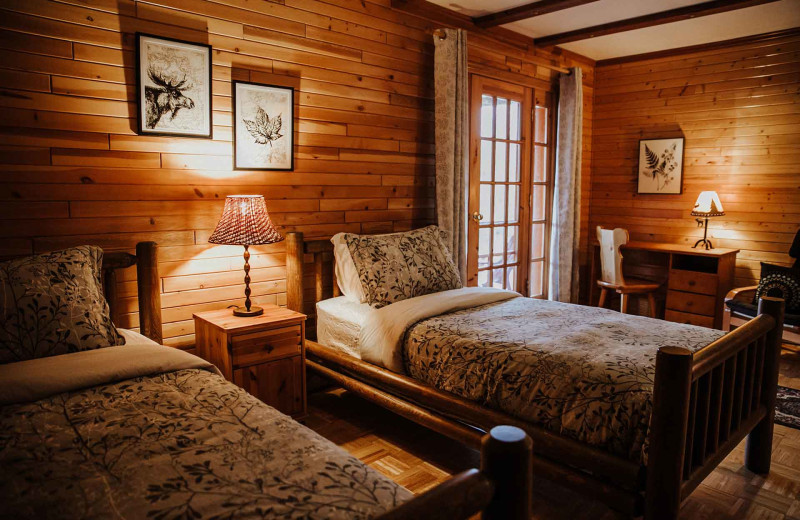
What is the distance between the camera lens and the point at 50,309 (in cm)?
191

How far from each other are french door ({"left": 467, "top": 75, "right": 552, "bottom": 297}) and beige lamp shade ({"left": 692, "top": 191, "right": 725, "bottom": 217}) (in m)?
1.23

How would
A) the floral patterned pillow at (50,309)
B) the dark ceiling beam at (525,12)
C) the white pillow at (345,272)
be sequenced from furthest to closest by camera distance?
1. the dark ceiling beam at (525,12)
2. the white pillow at (345,272)
3. the floral patterned pillow at (50,309)

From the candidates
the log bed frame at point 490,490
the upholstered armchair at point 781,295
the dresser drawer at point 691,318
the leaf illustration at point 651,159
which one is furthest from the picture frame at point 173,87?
the leaf illustration at point 651,159

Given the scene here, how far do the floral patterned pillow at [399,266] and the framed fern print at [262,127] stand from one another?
61 centimetres

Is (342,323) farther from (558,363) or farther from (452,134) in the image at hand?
(452,134)

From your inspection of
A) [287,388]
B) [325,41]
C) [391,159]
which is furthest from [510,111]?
[287,388]

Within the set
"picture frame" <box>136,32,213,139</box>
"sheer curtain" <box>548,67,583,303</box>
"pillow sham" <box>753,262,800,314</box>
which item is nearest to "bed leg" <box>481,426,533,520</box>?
"picture frame" <box>136,32,213,139</box>

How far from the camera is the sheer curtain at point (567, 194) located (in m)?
4.91

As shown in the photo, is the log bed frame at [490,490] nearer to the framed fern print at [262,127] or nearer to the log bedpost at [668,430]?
the log bedpost at [668,430]

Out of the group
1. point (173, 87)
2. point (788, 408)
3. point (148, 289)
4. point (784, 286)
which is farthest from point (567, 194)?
point (148, 289)

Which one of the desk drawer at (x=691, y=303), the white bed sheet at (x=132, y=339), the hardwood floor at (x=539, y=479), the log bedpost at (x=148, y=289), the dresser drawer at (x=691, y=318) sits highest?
the log bedpost at (x=148, y=289)

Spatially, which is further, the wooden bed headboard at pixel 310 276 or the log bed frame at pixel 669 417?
the wooden bed headboard at pixel 310 276

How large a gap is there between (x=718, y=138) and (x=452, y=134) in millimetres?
2566

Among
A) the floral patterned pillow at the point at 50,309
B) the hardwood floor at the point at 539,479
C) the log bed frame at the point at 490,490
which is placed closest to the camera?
the log bed frame at the point at 490,490
